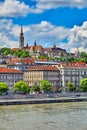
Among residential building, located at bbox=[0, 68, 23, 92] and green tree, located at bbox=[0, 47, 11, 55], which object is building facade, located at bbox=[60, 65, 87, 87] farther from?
green tree, located at bbox=[0, 47, 11, 55]

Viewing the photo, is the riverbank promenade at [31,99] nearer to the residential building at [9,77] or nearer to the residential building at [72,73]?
the residential building at [9,77]

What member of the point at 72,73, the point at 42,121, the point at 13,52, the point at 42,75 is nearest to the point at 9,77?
the point at 42,75

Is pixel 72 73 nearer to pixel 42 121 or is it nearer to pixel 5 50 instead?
pixel 5 50

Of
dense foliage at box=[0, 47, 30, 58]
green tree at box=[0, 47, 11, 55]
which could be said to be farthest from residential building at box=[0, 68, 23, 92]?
green tree at box=[0, 47, 11, 55]

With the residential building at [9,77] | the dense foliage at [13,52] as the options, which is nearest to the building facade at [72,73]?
the residential building at [9,77]

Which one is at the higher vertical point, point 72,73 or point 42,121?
point 72,73

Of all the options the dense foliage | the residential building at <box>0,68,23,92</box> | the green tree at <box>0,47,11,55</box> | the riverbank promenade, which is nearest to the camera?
the riverbank promenade

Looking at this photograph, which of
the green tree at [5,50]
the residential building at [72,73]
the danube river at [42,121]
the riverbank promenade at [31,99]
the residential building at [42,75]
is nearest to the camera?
the danube river at [42,121]

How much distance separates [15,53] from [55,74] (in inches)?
1358

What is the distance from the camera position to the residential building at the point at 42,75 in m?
74.1

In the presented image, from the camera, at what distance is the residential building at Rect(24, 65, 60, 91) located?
74.1 meters

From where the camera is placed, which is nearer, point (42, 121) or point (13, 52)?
point (42, 121)

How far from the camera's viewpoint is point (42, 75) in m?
73.9

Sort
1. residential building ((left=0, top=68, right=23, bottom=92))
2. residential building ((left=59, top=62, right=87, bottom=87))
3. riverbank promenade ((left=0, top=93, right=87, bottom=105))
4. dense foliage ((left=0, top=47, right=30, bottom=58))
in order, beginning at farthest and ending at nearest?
dense foliage ((left=0, top=47, right=30, bottom=58)) → residential building ((left=59, top=62, right=87, bottom=87)) → residential building ((left=0, top=68, right=23, bottom=92)) → riverbank promenade ((left=0, top=93, right=87, bottom=105))
